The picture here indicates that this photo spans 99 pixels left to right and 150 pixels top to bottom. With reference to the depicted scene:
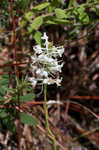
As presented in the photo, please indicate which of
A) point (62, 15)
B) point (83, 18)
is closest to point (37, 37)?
point (62, 15)

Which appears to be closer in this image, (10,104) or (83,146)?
(10,104)

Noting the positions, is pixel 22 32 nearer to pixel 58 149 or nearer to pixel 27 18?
pixel 27 18

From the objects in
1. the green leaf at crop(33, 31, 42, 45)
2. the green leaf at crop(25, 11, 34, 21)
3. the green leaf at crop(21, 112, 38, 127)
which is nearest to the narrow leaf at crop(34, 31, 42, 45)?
the green leaf at crop(33, 31, 42, 45)

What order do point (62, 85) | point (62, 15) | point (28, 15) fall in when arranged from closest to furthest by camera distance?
point (62, 15) → point (28, 15) → point (62, 85)

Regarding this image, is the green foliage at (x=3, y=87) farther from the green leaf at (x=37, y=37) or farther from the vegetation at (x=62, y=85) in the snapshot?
the vegetation at (x=62, y=85)

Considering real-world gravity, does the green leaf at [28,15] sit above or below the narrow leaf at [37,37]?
above

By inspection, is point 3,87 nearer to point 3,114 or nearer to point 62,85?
point 3,114

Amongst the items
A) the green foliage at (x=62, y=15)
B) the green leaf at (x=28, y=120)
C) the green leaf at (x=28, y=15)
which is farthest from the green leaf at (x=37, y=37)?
the green leaf at (x=28, y=120)

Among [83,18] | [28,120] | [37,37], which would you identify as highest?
[83,18]

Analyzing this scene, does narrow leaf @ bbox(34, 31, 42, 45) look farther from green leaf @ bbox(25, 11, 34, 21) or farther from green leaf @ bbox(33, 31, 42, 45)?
green leaf @ bbox(25, 11, 34, 21)

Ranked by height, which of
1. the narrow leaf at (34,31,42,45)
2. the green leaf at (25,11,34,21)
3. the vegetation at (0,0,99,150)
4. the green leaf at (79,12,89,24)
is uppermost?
the green leaf at (25,11,34,21)

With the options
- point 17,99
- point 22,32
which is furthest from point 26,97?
point 22,32
